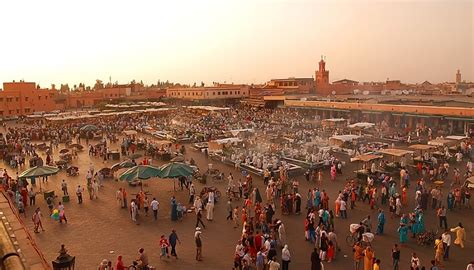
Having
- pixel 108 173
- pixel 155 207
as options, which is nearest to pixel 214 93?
pixel 108 173

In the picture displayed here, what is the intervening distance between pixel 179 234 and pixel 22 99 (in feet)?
183

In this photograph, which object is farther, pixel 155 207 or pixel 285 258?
pixel 155 207

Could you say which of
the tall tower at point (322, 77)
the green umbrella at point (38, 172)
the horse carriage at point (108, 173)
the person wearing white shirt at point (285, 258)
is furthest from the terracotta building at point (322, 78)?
the person wearing white shirt at point (285, 258)

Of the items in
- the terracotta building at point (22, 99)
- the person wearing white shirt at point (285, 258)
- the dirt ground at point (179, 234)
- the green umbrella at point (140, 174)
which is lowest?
the dirt ground at point (179, 234)

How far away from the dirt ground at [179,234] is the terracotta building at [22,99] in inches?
1865

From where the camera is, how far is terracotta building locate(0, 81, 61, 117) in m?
56.6

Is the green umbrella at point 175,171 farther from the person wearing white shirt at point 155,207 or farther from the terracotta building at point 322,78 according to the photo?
the terracotta building at point 322,78

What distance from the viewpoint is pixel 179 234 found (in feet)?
39.5

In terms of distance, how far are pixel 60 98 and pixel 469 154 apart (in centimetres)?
6742

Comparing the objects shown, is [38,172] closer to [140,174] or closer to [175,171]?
[140,174]

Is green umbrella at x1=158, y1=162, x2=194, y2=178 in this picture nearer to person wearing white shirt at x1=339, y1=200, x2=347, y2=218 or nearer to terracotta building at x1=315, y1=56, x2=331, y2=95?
Result: person wearing white shirt at x1=339, y1=200, x2=347, y2=218

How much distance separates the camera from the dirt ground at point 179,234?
10117 mm

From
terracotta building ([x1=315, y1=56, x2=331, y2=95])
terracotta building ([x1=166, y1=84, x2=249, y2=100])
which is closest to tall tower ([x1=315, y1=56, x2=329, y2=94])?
terracotta building ([x1=315, y1=56, x2=331, y2=95])

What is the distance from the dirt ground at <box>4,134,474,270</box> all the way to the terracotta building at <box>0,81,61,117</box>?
4737cm
